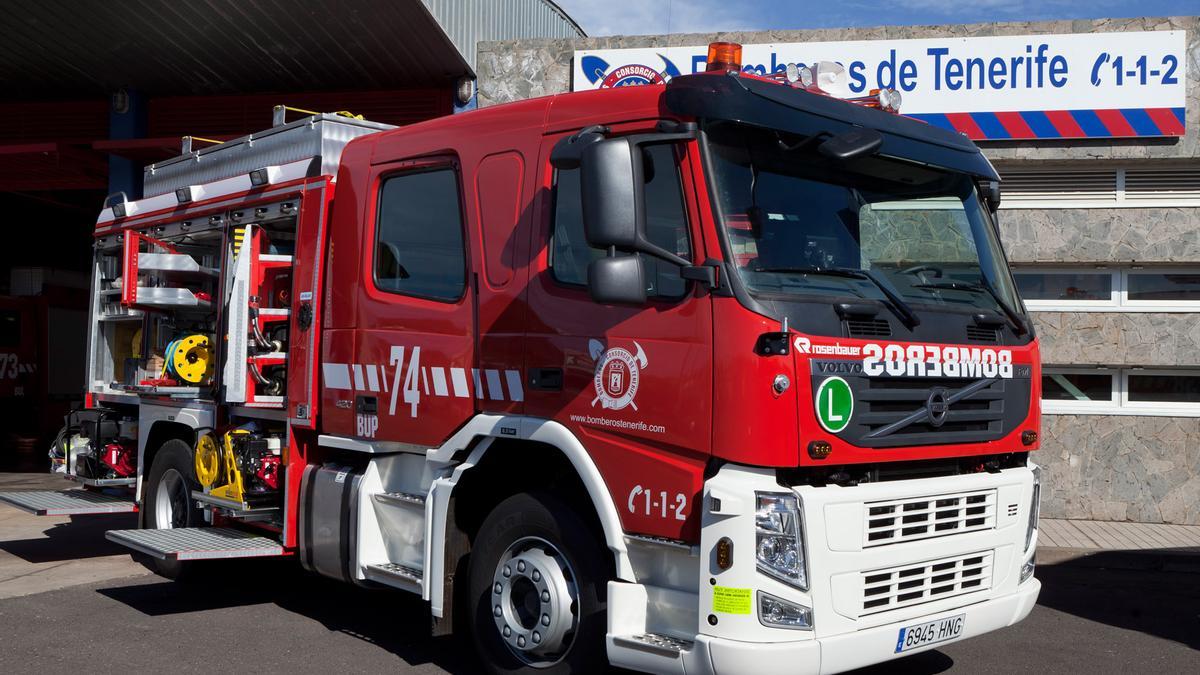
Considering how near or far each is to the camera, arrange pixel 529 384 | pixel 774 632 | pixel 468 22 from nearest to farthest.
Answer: pixel 774 632
pixel 529 384
pixel 468 22

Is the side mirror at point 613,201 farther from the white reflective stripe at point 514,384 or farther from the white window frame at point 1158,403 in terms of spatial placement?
the white window frame at point 1158,403

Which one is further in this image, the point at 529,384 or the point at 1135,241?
the point at 1135,241

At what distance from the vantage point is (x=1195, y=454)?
1120 centimetres

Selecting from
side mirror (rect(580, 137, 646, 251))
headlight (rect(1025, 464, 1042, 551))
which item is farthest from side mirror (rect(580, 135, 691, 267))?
headlight (rect(1025, 464, 1042, 551))


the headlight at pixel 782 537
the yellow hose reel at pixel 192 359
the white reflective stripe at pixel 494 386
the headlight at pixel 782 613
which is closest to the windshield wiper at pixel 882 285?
the headlight at pixel 782 537

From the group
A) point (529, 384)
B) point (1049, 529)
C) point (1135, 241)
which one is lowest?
point (1049, 529)

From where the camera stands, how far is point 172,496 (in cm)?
812

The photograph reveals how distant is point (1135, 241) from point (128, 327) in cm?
931

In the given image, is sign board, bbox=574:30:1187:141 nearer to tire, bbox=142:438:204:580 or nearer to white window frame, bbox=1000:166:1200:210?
white window frame, bbox=1000:166:1200:210

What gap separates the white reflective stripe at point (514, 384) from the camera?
17.6 ft

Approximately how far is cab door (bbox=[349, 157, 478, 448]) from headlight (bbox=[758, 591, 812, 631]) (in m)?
1.90

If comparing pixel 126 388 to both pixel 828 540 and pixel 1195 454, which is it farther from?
pixel 1195 454

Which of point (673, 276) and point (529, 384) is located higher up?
point (673, 276)

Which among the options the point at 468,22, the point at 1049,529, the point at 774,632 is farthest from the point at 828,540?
the point at 468,22
